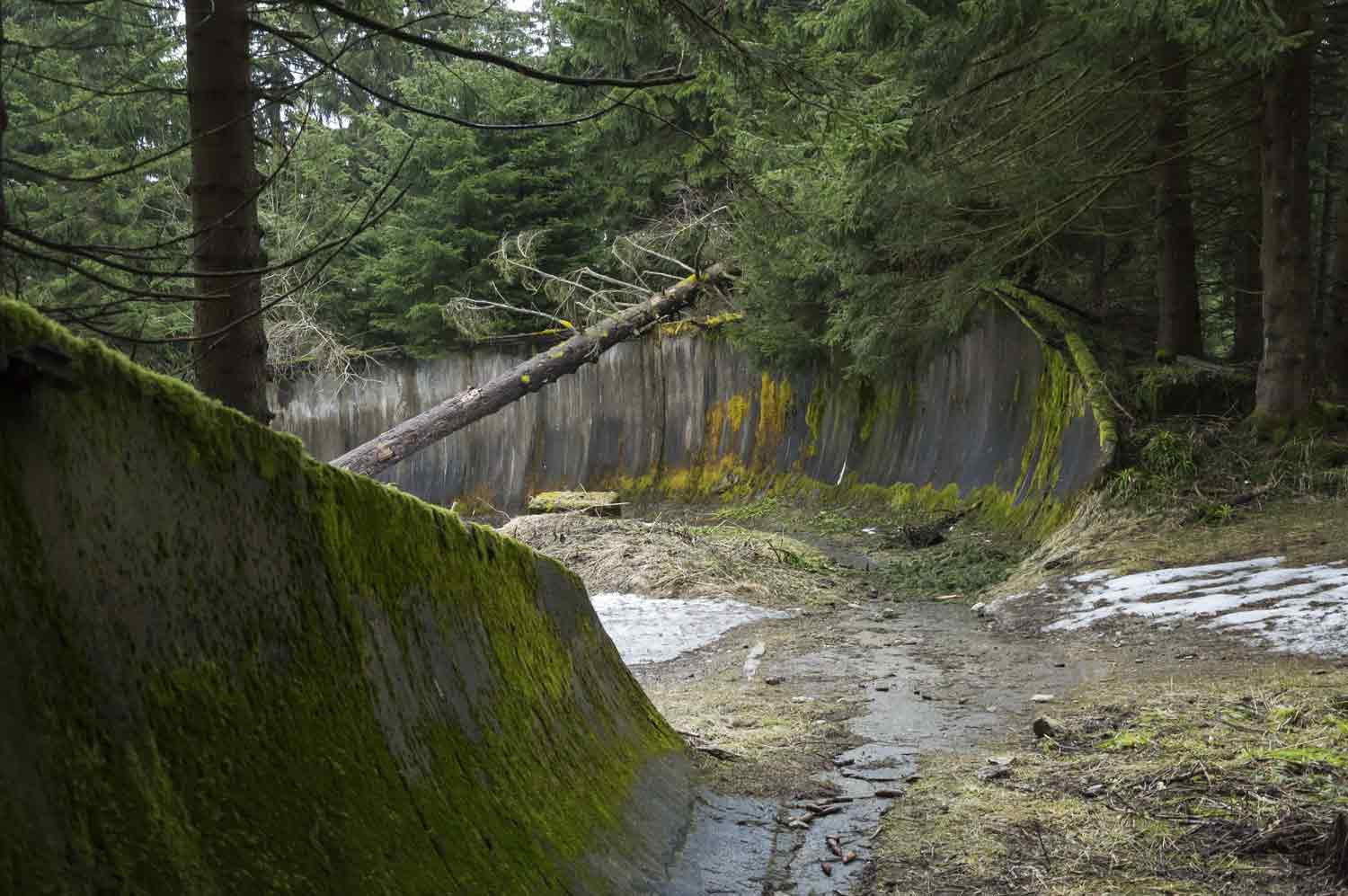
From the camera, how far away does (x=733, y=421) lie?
19969mm

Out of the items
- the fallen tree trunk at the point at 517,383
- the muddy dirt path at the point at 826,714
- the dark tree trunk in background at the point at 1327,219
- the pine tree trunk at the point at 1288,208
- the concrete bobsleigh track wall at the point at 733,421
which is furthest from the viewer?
the fallen tree trunk at the point at 517,383

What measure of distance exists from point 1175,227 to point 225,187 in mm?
9081

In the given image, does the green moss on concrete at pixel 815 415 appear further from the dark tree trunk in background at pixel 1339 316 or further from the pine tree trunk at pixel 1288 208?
the pine tree trunk at pixel 1288 208

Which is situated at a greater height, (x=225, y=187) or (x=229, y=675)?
(x=225, y=187)

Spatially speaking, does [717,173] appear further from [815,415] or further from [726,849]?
[726,849]

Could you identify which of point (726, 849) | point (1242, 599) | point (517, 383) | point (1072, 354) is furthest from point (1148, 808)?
point (517, 383)

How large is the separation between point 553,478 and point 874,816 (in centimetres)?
1775

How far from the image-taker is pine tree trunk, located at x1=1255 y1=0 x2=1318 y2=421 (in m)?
8.99

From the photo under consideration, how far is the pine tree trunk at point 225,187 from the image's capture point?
5.15m

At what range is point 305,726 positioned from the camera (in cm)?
183

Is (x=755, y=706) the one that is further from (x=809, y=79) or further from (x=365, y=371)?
(x=365, y=371)

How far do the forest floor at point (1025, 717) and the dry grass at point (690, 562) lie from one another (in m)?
0.04

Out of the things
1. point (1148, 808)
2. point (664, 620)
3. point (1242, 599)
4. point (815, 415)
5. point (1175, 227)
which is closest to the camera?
point (1148, 808)

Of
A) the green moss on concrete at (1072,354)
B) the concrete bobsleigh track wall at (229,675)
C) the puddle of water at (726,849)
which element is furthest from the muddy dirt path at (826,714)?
the green moss on concrete at (1072,354)
